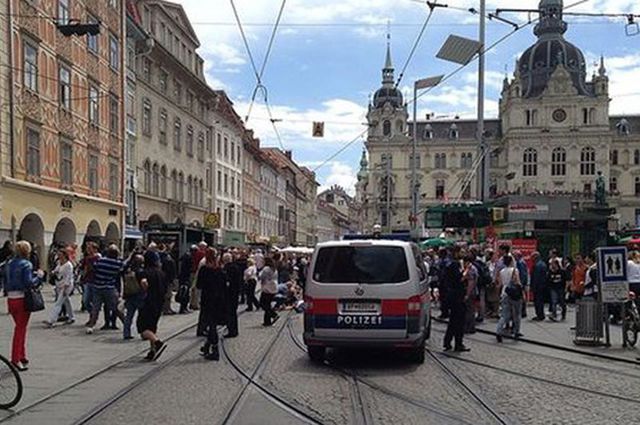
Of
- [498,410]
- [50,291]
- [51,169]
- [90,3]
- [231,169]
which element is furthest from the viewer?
[231,169]

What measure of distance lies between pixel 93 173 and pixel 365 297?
88.1 ft

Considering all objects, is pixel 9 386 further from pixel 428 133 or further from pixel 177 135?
pixel 428 133

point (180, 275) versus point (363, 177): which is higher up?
point (363, 177)

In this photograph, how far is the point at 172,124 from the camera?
1943 inches

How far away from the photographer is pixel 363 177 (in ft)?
456

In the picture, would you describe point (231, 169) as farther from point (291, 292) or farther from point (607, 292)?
point (607, 292)

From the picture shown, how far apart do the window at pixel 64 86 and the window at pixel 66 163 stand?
1.58m

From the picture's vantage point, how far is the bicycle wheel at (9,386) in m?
8.44

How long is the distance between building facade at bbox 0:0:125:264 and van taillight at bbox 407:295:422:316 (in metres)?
18.0

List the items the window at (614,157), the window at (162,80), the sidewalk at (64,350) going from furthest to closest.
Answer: the window at (614,157) < the window at (162,80) < the sidewalk at (64,350)

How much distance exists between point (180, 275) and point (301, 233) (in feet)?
347

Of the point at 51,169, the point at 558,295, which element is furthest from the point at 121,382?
the point at 51,169

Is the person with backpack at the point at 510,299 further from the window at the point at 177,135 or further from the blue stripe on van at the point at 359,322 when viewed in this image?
the window at the point at 177,135

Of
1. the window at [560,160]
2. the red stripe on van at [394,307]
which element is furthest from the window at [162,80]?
the window at [560,160]
